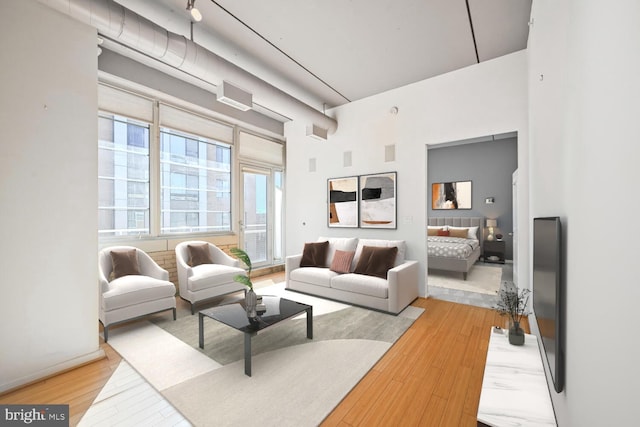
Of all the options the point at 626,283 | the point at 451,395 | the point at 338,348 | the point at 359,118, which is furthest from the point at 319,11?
the point at 451,395

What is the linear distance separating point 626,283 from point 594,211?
1.06ft

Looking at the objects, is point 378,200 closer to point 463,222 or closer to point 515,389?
point 515,389

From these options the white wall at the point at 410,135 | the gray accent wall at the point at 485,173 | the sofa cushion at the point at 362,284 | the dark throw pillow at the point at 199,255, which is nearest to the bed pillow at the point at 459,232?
the gray accent wall at the point at 485,173

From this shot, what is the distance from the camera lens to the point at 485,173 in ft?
23.6

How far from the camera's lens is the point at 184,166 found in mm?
4672

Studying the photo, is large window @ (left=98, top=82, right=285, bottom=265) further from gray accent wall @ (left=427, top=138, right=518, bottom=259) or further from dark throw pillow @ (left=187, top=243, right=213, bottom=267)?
gray accent wall @ (left=427, top=138, right=518, bottom=259)

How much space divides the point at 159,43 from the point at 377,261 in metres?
3.68

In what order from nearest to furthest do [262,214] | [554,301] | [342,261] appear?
[554,301]
[342,261]
[262,214]

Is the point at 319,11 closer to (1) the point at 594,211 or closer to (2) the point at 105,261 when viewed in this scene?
(1) the point at 594,211

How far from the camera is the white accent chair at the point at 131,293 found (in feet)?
9.52

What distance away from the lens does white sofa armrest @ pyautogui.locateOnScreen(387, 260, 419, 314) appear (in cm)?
354

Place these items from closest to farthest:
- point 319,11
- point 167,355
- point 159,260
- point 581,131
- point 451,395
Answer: point 581,131, point 451,395, point 167,355, point 319,11, point 159,260

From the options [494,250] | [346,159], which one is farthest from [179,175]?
[494,250]

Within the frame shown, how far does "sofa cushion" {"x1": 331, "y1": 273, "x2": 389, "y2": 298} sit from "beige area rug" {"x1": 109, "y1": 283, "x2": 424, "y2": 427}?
0.93 ft
